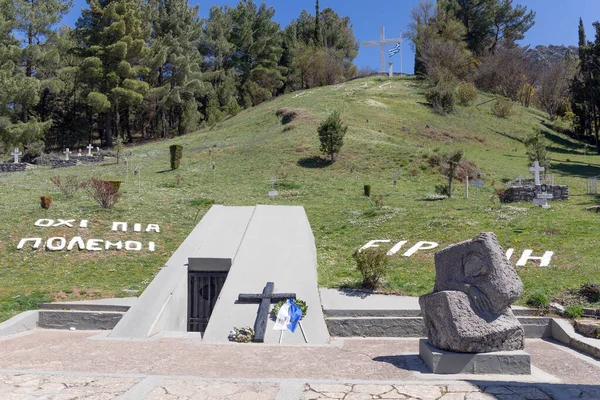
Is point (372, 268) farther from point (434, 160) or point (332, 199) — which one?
point (434, 160)

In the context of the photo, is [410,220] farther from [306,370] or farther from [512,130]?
[512,130]

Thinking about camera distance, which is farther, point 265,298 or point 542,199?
point 542,199

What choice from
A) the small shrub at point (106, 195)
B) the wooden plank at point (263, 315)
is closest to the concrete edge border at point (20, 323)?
the wooden plank at point (263, 315)

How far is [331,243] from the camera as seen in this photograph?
58.3 feet

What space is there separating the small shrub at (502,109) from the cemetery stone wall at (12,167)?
42374 millimetres

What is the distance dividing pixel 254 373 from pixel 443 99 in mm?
48902

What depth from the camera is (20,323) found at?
402 inches

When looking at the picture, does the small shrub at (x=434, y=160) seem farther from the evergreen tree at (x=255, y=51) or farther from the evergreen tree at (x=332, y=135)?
the evergreen tree at (x=255, y=51)

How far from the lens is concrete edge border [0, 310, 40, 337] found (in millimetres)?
9773

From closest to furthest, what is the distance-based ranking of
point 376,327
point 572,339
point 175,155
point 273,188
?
point 572,339, point 376,327, point 273,188, point 175,155

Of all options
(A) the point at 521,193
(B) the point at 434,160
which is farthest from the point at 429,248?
(B) the point at 434,160

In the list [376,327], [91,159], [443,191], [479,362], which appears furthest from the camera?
[91,159]

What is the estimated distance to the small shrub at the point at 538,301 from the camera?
1113 centimetres

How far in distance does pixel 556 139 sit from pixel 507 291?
4870 centimetres
